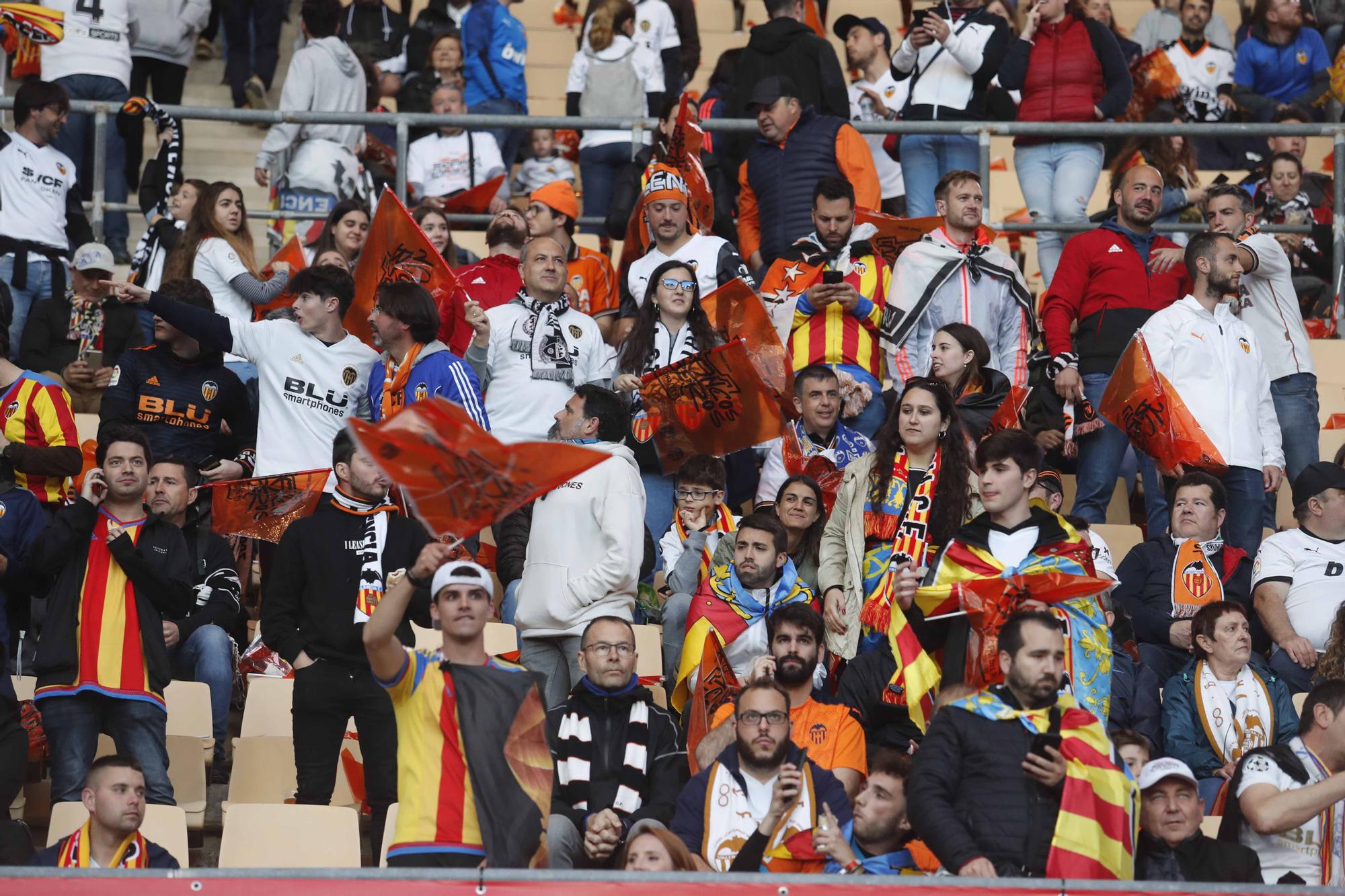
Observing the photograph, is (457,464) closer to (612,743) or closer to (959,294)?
(612,743)

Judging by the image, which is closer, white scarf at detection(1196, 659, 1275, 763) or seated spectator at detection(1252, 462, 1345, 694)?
white scarf at detection(1196, 659, 1275, 763)

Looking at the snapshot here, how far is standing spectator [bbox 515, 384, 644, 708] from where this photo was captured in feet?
24.2

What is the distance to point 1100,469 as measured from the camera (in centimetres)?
950

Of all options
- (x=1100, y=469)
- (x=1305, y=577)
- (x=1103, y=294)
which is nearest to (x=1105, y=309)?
(x=1103, y=294)

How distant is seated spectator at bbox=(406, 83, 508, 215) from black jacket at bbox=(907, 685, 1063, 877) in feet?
22.4

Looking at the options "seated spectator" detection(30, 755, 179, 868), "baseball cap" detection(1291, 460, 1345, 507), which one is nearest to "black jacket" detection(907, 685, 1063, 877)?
"seated spectator" detection(30, 755, 179, 868)

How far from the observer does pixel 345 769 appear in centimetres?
768

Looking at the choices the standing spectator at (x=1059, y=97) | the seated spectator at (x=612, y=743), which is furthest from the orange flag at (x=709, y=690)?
the standing spectator at (x=1059, y=97)

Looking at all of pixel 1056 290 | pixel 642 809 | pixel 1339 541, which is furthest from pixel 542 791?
pixel 1056 290

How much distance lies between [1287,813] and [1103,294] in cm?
404

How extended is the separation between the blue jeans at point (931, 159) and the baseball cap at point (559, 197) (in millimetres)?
1876

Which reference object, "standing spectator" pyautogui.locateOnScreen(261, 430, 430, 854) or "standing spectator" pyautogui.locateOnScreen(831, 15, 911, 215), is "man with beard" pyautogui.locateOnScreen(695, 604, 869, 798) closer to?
"standing spectator" pyautogui.locateOnScreen(261, 430, 430, 854)

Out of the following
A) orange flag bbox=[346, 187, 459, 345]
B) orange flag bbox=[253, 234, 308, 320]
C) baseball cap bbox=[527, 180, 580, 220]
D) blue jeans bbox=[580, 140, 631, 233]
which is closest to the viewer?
orange flag bbox=[346, 187, 459, 345]

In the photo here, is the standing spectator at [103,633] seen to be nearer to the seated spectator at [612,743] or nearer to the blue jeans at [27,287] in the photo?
the seated spectator at [612,743]
